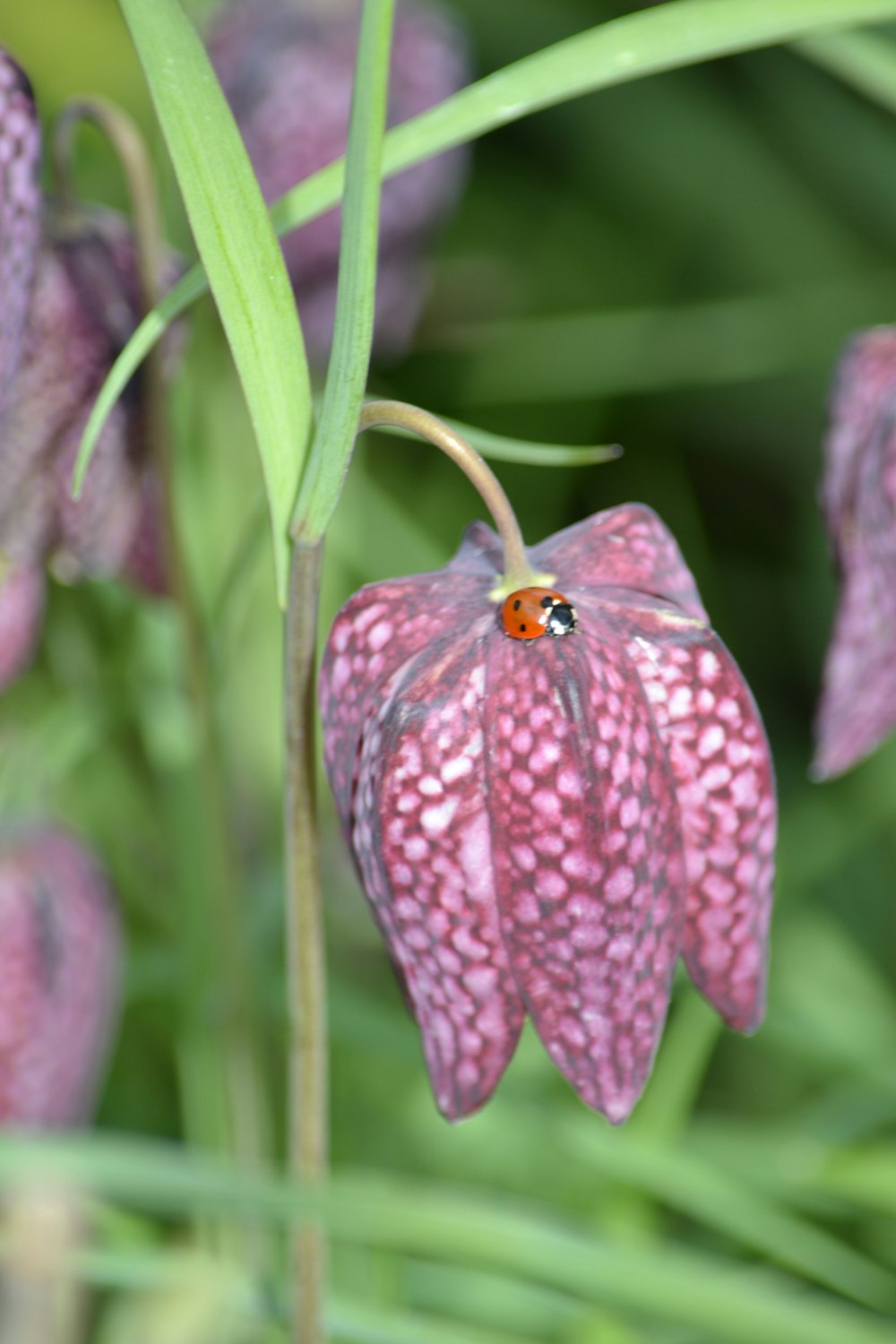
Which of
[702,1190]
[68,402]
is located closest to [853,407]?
[68,402]

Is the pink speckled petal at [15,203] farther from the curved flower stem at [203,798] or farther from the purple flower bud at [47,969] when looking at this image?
the purple flower bud at [47,969]

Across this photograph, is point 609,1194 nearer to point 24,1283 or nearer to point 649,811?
point 24,1283

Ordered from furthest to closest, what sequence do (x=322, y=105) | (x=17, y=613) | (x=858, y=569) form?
(x=322, y=105) → (x=17, y=613) → (x=858, y=569)

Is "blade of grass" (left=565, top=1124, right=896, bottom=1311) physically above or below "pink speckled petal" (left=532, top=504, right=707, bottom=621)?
below

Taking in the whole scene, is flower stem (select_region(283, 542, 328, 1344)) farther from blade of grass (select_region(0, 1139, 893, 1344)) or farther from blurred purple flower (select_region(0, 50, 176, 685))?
blurred purple flower (select_region(0, 50, 176, 685))

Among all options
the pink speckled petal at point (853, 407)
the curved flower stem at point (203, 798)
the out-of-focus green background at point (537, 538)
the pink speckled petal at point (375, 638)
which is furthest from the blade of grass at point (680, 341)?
the pink speckled petal at point (375, 638)

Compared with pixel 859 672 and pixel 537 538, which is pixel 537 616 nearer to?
pixel 859 672

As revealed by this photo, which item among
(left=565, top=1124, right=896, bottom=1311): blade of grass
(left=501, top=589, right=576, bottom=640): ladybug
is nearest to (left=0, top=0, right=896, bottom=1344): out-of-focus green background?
(left=565, top=1124, right=896, bottom=1311): blade of grass
